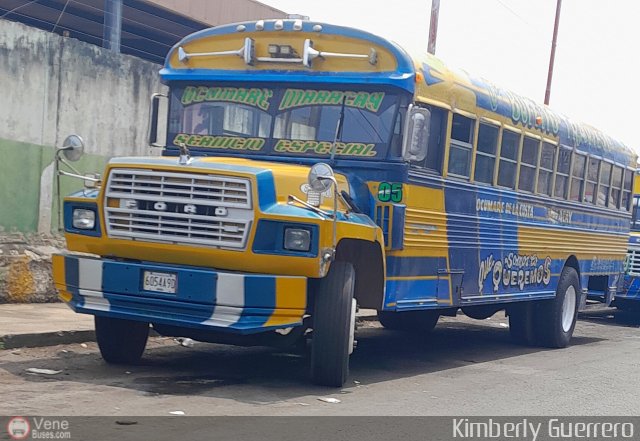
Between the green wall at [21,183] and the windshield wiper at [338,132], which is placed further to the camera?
the green wall at [21,183]

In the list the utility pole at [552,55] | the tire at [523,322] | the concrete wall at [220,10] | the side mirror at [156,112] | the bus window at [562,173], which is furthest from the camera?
the utility pole at [552,55]

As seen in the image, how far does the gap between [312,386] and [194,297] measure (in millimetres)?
1408

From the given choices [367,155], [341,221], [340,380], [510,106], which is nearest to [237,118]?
[367,155]

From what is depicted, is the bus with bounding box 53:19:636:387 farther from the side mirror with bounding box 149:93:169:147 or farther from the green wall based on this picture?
the green wall

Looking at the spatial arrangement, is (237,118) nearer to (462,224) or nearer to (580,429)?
(462,224)

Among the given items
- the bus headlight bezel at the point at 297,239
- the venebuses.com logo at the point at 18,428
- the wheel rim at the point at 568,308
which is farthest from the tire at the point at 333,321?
the wheel rim at the point at 568,308

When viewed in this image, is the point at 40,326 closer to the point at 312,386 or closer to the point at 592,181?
the point at 312,386

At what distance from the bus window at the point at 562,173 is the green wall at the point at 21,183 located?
21.1 ft

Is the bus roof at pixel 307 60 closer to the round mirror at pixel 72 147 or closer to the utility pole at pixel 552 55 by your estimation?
the round mirror at pixel 72 147

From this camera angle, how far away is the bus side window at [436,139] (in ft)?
32.2

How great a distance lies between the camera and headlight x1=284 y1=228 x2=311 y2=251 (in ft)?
25.1

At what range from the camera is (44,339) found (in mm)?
9609

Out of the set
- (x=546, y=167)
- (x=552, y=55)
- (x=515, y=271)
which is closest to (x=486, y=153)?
(x=515, y=271)

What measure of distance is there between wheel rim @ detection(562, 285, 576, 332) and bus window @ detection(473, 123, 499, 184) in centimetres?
337
